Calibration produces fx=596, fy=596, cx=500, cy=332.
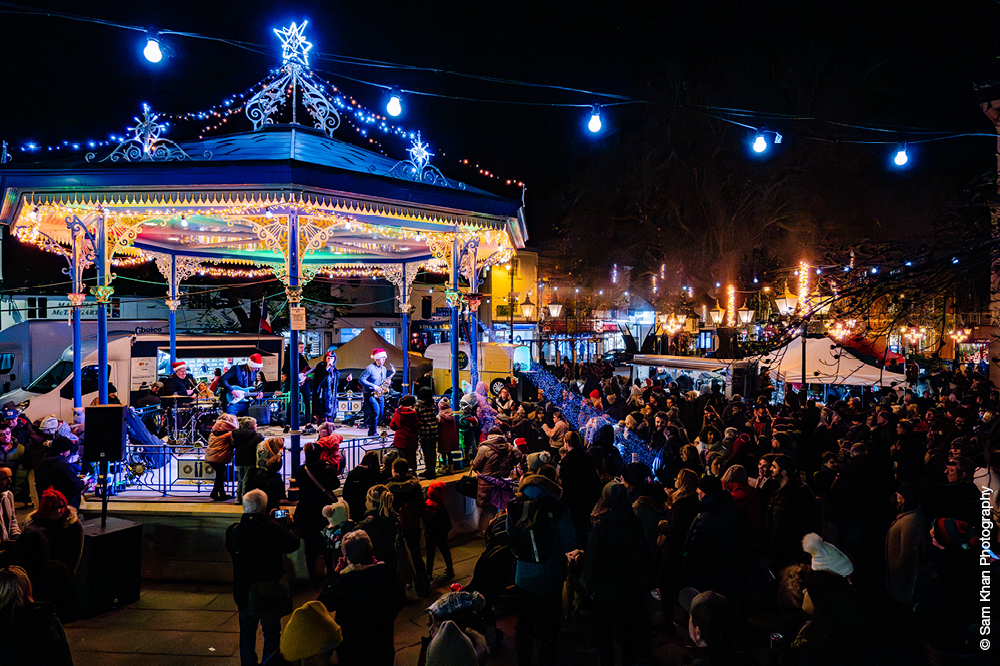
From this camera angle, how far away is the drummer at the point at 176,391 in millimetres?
11492

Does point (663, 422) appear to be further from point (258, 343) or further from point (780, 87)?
point (780, 87)

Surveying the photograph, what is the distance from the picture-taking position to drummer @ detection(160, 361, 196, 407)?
37.7ft

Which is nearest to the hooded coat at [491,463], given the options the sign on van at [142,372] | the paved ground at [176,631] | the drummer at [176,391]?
the paved ground at [176,631]

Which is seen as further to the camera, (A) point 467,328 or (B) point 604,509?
(A) point 467,328

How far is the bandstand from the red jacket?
140 cm

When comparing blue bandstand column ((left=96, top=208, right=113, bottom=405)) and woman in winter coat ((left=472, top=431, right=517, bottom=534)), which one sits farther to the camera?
blue bandstand column ((left=96, top=208, right=113, bottom=405))

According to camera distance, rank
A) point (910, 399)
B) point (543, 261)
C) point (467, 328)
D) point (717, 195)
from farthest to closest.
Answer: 1. point (543, 261)
2. point (717, 195)
3. point (467, 328)
4. point (910, 399)

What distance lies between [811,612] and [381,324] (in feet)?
108

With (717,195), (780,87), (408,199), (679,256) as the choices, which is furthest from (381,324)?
(408,199)

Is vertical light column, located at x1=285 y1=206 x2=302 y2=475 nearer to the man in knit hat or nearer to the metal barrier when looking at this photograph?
the metal barrier

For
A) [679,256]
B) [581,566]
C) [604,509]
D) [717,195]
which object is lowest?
[581,566]

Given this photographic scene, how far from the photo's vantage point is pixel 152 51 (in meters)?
7.21

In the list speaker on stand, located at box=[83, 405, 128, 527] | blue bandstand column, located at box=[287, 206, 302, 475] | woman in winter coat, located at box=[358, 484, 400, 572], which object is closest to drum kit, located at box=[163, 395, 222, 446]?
blue bandstand column, located at box=[287, 206, 302, 475]

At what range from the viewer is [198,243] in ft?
47.3
